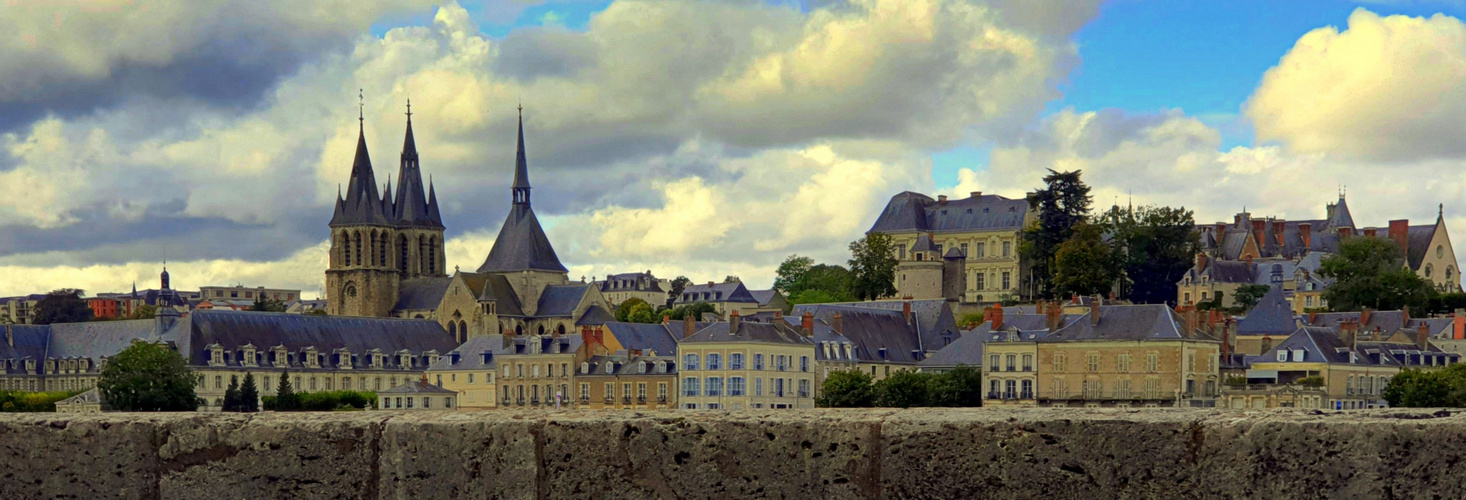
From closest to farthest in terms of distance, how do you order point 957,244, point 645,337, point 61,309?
point 645,337 → point 957,244 → point 61,309

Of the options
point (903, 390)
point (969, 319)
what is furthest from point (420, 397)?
point (969, 319)

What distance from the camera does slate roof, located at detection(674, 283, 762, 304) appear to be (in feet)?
575

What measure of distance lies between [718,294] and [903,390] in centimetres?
9407

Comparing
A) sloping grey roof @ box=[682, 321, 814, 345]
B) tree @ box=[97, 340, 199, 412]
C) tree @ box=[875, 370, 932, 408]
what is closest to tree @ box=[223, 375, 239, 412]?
tree @ box=[97, 340, 199, 412]

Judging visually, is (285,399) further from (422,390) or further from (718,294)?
(718,294)

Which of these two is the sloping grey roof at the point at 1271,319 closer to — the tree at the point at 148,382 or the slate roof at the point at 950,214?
the slate roof at the point at 950,214

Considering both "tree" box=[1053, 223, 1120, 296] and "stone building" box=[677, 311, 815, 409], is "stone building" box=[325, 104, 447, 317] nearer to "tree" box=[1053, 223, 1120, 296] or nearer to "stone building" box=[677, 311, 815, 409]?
"tree" box=[1053, 223, 1120, 296]

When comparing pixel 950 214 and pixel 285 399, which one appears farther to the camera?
pixel 950 214

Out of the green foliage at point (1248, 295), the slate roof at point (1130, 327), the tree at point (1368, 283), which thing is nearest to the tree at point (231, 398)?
the slate roof at point (1130, 327)

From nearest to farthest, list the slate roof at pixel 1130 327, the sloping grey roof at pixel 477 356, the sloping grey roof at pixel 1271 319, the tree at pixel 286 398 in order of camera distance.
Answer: the slate roof at pixel 1130 327 < the sloping grey roof at pixel 1271 319 < the sloping grey roof at pixel 477 356 < the tree at pixel 286 398

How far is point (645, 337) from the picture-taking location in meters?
107

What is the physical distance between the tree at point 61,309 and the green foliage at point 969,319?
91.2 meters

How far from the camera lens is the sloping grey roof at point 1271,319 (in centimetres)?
9925

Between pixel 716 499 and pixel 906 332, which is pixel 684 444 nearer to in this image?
pixel 716 499
